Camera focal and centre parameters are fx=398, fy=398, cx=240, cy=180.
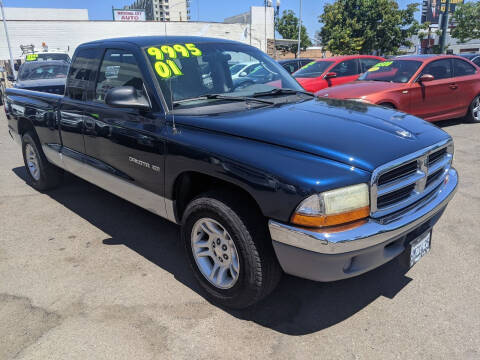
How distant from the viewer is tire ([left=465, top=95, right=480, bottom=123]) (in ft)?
29.1

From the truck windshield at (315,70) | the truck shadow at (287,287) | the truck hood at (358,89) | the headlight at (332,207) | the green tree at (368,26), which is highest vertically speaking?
the green tree at (368,26)

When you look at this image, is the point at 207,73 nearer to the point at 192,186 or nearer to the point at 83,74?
the point at 192,186

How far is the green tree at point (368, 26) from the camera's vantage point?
30.0 m

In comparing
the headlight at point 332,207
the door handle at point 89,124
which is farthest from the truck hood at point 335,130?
the door handle at point 89,124

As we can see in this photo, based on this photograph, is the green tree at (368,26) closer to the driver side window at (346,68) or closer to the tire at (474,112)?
the driver side window at (346,68)

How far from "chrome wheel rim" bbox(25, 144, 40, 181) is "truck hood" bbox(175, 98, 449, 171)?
3309 millimetres

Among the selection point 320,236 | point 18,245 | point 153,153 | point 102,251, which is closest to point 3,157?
point 18,245

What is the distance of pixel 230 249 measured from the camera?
104 inches

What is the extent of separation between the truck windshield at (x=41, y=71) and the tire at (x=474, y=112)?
34.4ft

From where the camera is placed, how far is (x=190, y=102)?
3.13 m

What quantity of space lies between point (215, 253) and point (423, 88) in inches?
265

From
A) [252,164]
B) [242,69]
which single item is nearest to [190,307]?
[252,164]

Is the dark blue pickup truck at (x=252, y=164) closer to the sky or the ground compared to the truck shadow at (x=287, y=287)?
closer to the sky

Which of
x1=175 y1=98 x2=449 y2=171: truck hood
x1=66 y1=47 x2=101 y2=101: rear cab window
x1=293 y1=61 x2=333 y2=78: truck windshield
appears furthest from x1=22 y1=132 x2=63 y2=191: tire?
Result: x1=293 y1=61 x2=333 y2=78: truck windshield
